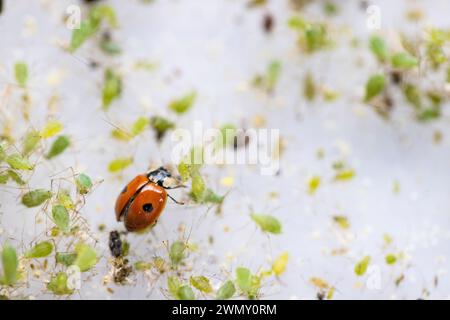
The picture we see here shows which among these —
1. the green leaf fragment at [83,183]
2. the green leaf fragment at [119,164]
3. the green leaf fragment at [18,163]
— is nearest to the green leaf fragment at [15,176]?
the green leaf fragment at [18,163]

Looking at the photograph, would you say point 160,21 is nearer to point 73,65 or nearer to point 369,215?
point 73,65

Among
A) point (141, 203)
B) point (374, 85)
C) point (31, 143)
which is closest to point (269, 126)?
point (374, 85)

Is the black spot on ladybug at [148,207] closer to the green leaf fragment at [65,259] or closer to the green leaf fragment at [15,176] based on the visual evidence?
the green leaf fragment at [65,259]

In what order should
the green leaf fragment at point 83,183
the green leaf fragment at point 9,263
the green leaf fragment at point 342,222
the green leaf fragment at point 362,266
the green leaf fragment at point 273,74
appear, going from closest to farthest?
1. the green leaf fragment at point 9,263
2. the green leaf fragment at point 83,183
3. the green leaf fragment at point 362,266
4. the green leaf fragment at point 342,222
5. the green leaf fragment at point 273,74

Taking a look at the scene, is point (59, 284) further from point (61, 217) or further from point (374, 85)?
point (374, 85)

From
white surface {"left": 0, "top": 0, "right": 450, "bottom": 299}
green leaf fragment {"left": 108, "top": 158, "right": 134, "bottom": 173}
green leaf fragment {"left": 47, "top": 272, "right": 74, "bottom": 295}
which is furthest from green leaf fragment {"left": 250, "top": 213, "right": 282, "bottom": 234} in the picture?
green leaf fragment {"left": 47, "top": 272, "right": 74, "bottom": 295}

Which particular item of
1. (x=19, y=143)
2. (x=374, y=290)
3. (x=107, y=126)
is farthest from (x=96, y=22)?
(x=374, y=290)

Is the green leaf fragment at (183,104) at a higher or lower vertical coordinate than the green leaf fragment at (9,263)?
higher

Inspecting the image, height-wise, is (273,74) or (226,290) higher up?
(273,74)
